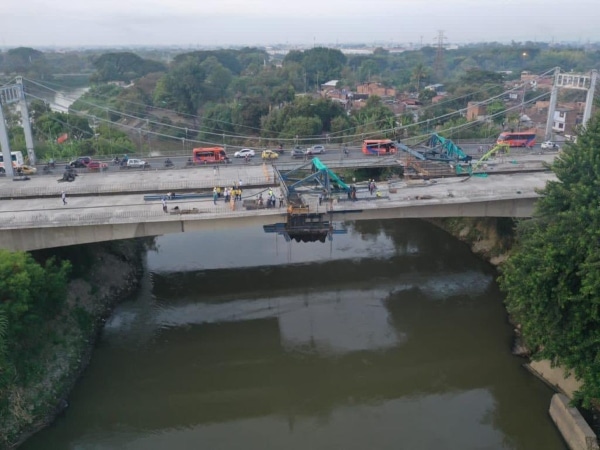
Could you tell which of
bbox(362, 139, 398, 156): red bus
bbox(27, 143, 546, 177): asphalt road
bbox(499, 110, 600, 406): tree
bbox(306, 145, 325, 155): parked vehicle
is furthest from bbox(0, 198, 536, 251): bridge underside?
bbox(306, 145, 325, 155): parked vehicle

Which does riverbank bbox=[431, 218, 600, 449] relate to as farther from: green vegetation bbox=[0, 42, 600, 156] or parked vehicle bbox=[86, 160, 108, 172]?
parked vehicle bbox=[86, 160, 108, 172]

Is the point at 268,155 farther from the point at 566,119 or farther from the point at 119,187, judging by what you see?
the point at 566,119

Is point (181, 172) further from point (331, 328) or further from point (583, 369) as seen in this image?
point (583, 369)

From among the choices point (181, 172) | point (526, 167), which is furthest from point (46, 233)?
point (526, 167)

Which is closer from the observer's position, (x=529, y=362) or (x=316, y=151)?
(x=529, y=362)

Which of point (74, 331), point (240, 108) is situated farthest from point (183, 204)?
point (240, 108)

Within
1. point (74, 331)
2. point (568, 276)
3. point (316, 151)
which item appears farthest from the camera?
point (316, 151)
